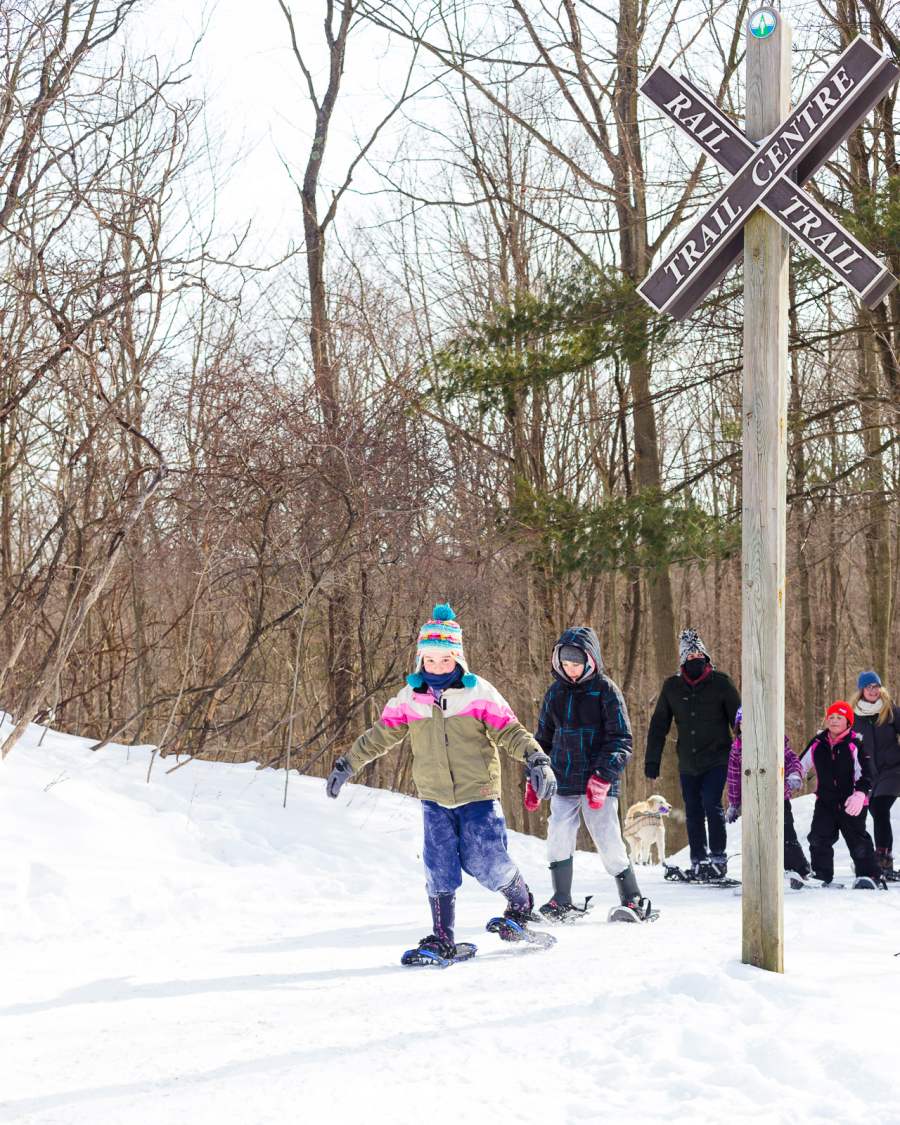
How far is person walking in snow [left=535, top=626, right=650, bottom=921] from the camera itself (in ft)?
22.9

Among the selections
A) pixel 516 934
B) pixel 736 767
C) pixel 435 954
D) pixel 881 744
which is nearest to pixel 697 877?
pixel 736 767

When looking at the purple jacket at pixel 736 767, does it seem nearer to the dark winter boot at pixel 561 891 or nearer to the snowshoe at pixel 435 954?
the dark winter boot at pixel 561 891

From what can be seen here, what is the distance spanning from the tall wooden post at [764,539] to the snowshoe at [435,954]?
150 centimetres

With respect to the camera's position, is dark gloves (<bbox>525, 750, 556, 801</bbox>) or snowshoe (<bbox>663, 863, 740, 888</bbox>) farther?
snowshoe (<bbox>663, 863, 740, 888</bbox>)

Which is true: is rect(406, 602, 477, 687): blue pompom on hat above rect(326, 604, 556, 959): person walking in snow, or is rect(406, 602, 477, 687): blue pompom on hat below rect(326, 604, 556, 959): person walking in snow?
above

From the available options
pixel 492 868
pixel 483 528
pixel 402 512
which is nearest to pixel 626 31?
pixel 483 528

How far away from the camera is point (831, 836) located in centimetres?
922

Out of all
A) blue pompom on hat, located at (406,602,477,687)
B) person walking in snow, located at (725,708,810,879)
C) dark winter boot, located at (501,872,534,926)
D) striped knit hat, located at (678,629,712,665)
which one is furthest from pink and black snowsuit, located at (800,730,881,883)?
blue pompom on hat, located at (406,602,477,687)

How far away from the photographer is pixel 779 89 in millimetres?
4879

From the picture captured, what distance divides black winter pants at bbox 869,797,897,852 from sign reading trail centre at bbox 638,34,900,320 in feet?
20.7

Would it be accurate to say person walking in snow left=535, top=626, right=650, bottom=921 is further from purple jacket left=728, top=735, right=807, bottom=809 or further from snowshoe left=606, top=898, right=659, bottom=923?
purple jacket left=728, top=735, right=807, bottom=809

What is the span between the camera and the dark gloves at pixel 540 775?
5.83 m

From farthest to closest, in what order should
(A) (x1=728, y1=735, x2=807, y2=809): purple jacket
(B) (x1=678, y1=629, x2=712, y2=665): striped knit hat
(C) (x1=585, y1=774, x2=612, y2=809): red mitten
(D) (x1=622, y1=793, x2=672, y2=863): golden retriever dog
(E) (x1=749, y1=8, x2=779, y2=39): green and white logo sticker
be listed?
(D) (x1=622, y1=793, x2=672, y2=863): golden retriever dog → (B) (x1=678, y1=629, x2=712, y2=665): striped knit hat → (A) (x1=728, y1=735, x2=807, y2=809): purple jacket → (C) (x1=585, y1=774, x2=612, y2=809): red mitten → (E) (x1=749, y1=8, x2=779, y2=39): green and white logo sticker

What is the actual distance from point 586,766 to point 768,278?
3.31 metres
